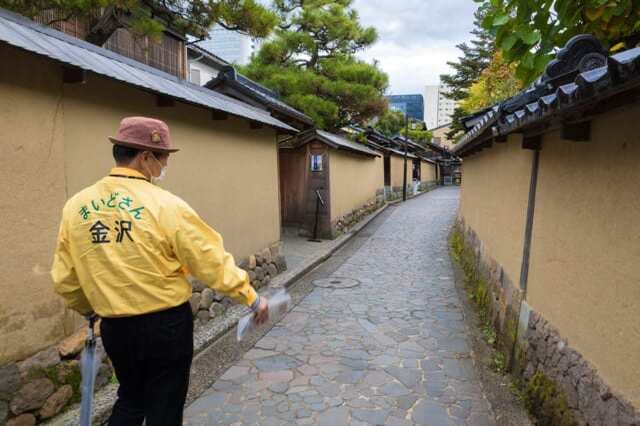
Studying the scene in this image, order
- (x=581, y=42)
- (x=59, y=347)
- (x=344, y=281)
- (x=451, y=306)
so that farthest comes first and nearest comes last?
1. (x=344, y=281)
2. (x=451, y=306)
3. (x=59, y=347)
4. (x=581, y=42)

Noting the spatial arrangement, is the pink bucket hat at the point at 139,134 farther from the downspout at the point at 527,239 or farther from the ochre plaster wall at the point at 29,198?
the downspout at the point at 527,239

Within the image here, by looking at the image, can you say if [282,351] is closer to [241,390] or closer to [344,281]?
[241,390]

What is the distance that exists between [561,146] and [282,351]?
4201 mm

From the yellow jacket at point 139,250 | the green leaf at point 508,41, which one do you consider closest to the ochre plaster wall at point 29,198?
the yellow jacket at point 139,250

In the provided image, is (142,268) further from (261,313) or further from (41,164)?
(41,164)

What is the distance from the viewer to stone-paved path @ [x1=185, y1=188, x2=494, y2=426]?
4.42 metres

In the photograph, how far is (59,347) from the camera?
13.8 feet

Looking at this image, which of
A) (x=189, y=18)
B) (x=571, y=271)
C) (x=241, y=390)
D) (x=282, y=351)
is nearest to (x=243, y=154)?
(x=189, y=18)

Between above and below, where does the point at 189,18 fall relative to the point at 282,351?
above

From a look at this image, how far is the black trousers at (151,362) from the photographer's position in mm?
2732

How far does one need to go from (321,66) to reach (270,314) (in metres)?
17.6

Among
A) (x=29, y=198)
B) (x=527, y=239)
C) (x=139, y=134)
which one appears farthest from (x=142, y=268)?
(x=527, y=239)

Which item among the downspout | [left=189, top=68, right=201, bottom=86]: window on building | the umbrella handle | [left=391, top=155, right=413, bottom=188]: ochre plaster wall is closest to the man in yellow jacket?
the umbrella handle

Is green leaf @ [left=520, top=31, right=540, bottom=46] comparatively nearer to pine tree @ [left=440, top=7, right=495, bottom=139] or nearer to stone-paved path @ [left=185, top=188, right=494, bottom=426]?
stone-paved path @ [left=185, top=188, right=494, bottom=426]
